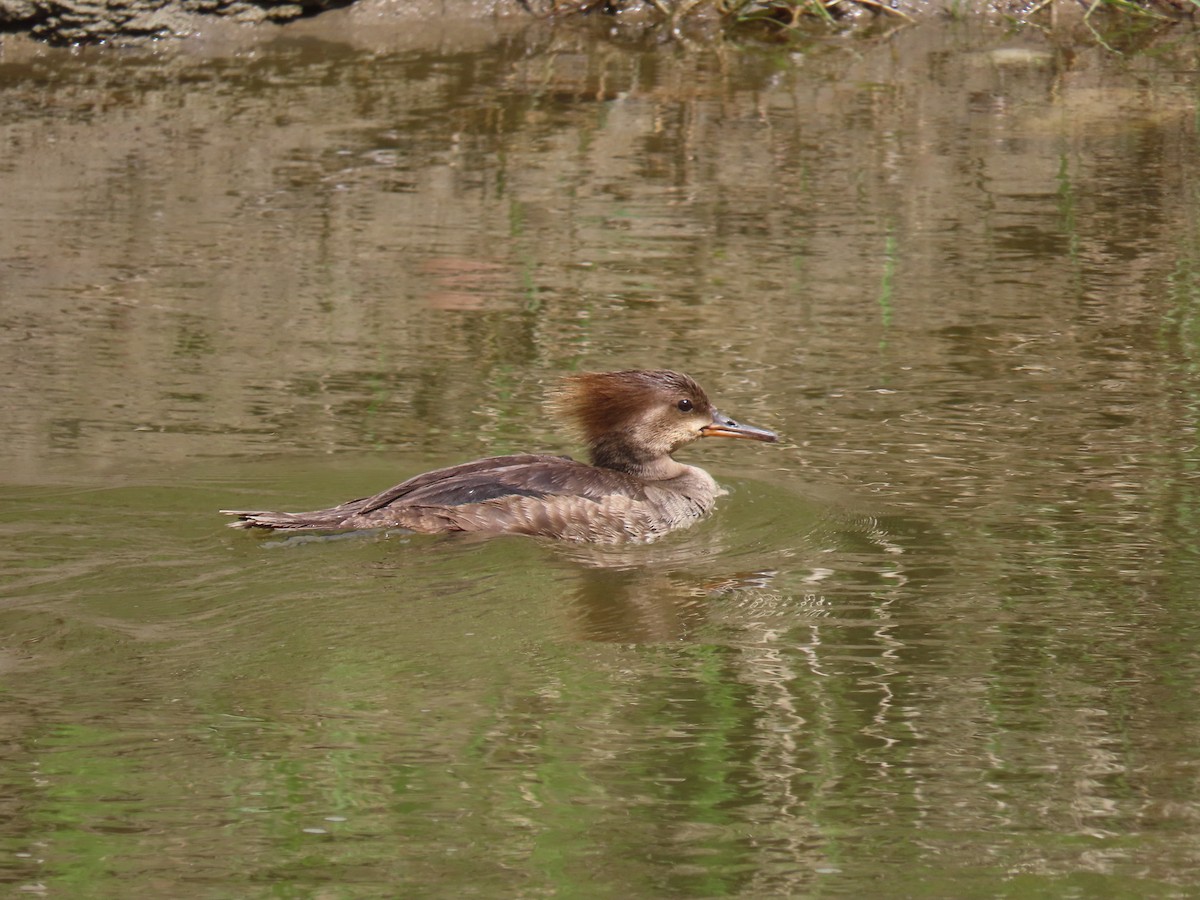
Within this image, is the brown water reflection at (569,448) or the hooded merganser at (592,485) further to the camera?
the hooded merganser at (592,485)

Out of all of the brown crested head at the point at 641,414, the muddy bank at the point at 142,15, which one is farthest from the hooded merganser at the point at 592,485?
the muddy bank at the point at 142,15

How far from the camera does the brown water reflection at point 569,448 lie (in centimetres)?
419

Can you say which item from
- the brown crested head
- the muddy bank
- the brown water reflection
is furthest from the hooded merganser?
the muddy bank

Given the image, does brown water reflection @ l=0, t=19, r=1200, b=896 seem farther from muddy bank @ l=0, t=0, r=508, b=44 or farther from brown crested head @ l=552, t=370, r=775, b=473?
muddy bank @ l=0, t=0, r=508, b=44

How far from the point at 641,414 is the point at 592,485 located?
1.37 ft

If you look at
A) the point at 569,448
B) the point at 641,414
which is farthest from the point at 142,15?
the point at 641,414

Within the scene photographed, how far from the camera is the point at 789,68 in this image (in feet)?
45.0

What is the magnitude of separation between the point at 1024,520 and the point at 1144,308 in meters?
2.54

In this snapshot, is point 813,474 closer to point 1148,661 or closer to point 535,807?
point 1148,661

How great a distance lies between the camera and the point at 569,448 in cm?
735

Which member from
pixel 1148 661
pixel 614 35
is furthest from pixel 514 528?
pixel 614 35

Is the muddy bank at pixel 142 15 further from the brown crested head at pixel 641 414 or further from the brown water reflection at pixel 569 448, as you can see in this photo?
the brown crested head at pixel 641 414

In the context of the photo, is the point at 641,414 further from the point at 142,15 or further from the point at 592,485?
the point at 142,15

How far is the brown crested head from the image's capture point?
22.6ft
